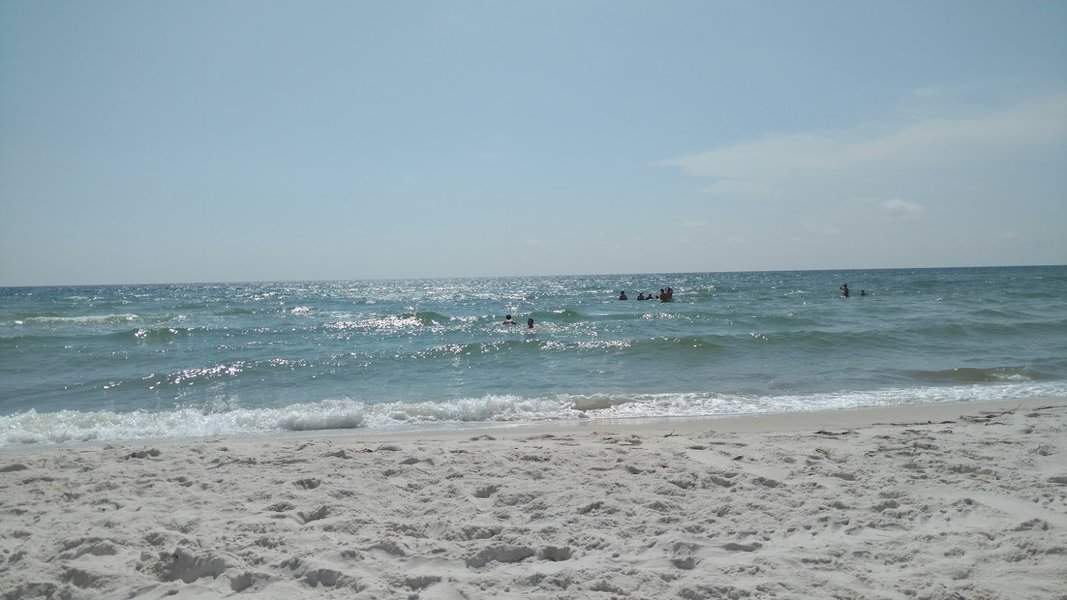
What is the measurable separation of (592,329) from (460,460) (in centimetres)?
1797

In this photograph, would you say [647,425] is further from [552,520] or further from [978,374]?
[978,374]

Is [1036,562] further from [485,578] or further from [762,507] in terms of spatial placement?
[485,578]

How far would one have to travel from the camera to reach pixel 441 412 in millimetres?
9266

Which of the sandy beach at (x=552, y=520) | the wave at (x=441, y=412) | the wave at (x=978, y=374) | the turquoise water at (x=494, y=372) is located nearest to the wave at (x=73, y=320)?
the turquoise water at (x=494, y=372)

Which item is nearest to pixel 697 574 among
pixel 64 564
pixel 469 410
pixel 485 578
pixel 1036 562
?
pixel 485 578

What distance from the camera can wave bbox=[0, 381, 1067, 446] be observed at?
27.8 ft

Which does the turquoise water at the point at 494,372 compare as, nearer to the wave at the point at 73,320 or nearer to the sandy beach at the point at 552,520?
the sandy beach at the point at 552,520

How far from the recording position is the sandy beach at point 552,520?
3.30 meters

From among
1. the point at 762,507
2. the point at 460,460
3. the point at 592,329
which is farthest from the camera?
the point at 592,329

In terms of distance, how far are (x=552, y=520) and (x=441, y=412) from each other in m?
5.38

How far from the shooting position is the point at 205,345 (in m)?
19.5

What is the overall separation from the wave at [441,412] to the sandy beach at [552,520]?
225 centimetres

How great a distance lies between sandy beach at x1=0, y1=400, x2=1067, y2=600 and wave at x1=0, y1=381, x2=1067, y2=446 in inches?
88.6

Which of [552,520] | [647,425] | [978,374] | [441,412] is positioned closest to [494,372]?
[441,412]
